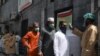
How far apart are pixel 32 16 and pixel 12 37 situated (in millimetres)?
5423

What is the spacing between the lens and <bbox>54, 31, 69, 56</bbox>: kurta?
9.20 m

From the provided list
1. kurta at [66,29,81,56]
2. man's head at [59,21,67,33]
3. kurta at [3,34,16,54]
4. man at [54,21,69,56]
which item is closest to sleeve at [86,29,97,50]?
kurta at [66,29,81,56]

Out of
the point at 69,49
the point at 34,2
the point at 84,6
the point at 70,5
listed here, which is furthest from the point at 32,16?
the point at 69,49

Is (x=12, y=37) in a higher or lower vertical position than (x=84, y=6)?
lower

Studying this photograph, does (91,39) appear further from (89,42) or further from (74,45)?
(74,45)

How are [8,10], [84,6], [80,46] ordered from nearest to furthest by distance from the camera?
[80,46]
[84,6]
[8,10]

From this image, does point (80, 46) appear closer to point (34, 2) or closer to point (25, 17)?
point (34, 2)

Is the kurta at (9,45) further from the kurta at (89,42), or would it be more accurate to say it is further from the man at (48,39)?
the kurta at (89,42)

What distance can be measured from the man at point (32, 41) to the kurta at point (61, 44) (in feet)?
5.02

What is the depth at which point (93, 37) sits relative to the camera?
8.37 meters

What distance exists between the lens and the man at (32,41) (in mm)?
10695

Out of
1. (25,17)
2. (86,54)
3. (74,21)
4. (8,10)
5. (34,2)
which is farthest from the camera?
(8,10)

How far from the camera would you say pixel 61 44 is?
9211 mm

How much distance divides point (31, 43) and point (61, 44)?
185 centimetres
